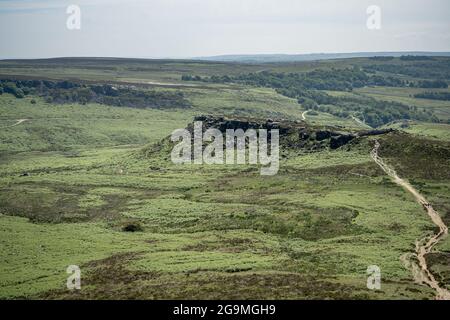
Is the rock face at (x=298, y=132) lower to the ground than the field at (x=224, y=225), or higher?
higher

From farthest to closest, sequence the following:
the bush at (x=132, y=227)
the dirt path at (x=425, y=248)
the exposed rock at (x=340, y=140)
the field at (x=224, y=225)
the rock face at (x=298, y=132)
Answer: the rock face at (x=298, y=132), the exposed rock at (x=340, y=140), the bush at (x=132, y=227), the field at (x=224, y=225), the dirt path at (x=425, y=248)

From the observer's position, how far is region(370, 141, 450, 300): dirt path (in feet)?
170

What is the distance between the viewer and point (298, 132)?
427ft

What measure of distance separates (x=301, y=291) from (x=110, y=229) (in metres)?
36.3

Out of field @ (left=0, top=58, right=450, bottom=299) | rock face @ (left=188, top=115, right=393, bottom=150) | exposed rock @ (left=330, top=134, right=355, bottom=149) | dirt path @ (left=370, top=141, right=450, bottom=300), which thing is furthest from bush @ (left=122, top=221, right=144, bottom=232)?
exposed rock @ (left=330, top=134, right=355, bottom=149)

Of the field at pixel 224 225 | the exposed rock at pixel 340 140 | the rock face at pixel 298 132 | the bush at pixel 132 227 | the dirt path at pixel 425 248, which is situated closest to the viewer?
the dirt path at pixel 425 248

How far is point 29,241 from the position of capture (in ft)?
236

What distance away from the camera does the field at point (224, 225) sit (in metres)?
54.3

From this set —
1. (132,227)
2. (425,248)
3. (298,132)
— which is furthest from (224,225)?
(298,132)

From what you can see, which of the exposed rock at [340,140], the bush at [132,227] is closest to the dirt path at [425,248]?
the exposed rock at [340,140]

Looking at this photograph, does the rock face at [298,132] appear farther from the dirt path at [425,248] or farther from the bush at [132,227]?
the bush at [132,227]

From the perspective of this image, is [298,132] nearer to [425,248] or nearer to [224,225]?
[224,225]

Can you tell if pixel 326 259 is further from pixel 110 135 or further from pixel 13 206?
pixel 110 135

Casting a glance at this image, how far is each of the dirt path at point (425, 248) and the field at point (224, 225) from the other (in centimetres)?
87
